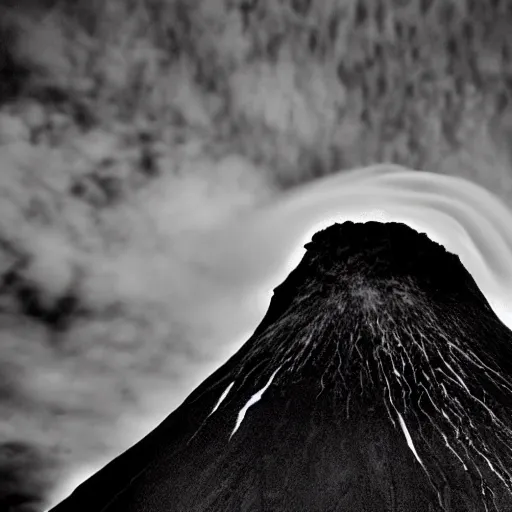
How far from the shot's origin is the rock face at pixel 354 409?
34844mm

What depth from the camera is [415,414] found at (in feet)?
137

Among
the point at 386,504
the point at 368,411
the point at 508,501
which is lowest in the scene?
the point at 508,501

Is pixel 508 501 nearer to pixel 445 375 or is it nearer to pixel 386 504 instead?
pixel 386 504

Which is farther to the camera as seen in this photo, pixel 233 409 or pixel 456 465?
pixel 233 409

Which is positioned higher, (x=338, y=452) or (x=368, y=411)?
(x=368, y=411)

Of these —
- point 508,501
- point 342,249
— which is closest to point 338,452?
point 508,501

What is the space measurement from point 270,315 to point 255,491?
35758mm

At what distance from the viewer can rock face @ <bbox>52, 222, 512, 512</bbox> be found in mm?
34844

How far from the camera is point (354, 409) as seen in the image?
42812 millimetres

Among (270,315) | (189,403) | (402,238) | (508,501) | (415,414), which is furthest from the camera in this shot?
(270,315)

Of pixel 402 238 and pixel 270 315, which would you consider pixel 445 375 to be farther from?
pixel 270 315

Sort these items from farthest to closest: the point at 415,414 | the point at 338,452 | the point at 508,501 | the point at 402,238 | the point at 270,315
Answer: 1. the point at 270,315
2. the point at 402,238
3. the point at 415,414
4. the point at 338,452
5. the point at 508,501

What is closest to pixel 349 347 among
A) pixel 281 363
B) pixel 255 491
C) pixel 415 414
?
pixel 281 363

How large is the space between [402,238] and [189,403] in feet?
120
